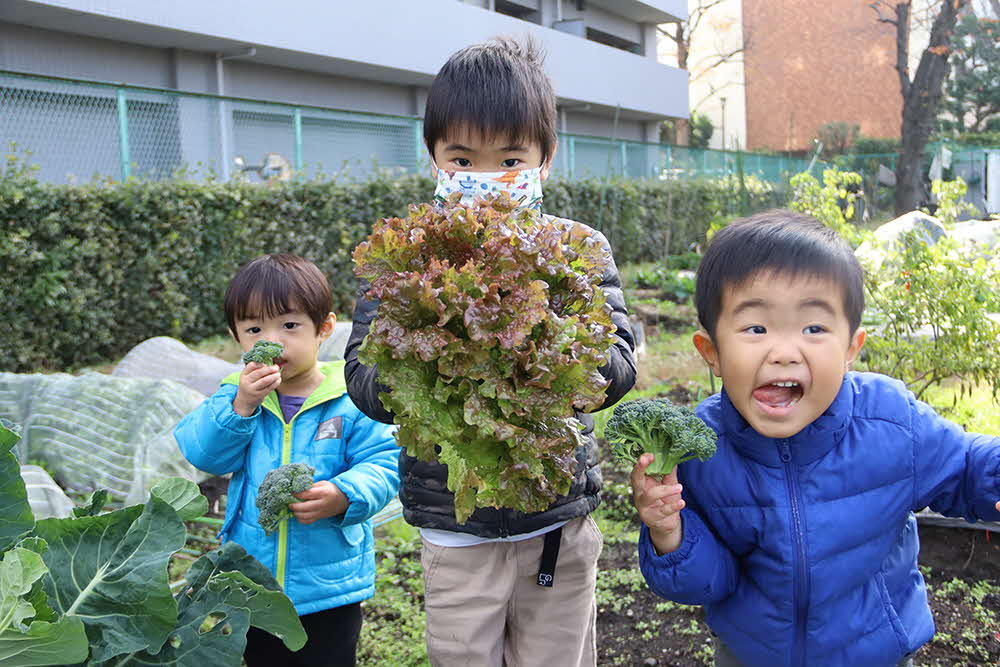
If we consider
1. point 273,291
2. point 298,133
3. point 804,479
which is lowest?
point 804,479

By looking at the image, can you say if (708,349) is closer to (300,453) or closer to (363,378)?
(363,378)

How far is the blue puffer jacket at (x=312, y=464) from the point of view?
2.54 m

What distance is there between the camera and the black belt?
2248mm

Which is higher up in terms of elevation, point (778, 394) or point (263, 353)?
point (263, 353)

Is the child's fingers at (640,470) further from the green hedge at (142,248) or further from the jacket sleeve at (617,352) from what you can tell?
the green hedge at (142,248)

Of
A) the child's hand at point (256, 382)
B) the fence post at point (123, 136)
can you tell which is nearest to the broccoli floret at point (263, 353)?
the child's hand at point (256, 382)

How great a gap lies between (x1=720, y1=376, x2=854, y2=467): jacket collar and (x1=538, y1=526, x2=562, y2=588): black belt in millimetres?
535

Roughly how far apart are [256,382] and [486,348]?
1.22 meters

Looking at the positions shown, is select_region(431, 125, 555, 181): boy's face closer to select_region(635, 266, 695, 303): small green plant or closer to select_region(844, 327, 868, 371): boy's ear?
A: select_region(844, 327, 868, 371): boy's ear

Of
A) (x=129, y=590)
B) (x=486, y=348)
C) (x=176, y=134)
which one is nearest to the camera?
(x=486, y=348)

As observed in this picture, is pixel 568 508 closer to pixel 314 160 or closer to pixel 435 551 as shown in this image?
pixel 435 551

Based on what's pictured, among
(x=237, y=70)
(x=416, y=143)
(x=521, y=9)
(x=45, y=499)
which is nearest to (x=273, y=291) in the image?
(x=45, y=499)

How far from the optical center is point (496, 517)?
7.12ft

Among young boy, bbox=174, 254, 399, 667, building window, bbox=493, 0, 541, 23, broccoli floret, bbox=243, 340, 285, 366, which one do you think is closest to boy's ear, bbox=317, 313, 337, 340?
young boy, bbox=174, 254, 399, 667
